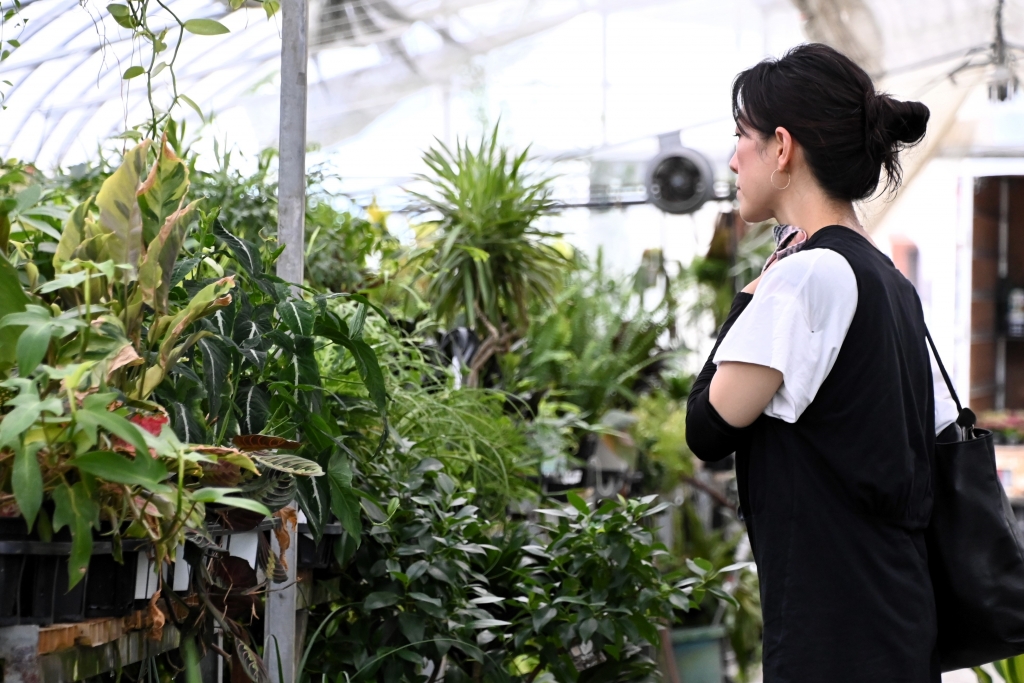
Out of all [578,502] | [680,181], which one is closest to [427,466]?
[578,502]

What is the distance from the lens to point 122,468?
0.82m

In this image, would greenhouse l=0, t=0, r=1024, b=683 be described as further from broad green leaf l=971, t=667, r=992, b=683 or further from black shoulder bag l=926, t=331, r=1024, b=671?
broad green leaf l=971, t=667, r=992, b=683

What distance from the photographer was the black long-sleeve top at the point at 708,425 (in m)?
1.19

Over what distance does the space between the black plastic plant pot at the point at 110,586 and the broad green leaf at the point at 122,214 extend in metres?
0.30

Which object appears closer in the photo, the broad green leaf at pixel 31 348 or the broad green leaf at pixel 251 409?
the broad green leaf at pixel 31 348

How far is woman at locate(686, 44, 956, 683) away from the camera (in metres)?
1.13

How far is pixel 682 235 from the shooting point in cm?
793

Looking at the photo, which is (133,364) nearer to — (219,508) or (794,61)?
(219,508)

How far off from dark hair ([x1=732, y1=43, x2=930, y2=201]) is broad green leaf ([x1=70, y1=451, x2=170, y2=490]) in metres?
0.85

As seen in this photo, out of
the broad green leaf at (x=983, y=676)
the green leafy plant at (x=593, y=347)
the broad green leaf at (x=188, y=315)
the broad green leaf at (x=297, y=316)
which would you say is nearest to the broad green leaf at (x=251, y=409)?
the broad green leaf at (x=297, y=316)

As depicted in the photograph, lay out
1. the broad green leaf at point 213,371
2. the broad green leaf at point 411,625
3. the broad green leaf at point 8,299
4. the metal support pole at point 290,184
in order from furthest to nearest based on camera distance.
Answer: the broad green leaf at point 411,625 < the metal support pole at point 290,184 < the broad green leaf at point 213,371 < the broad green leaf at point 8,299

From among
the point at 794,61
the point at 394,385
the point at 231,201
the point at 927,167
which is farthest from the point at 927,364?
the point at 927,167

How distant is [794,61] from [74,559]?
100 centimetres

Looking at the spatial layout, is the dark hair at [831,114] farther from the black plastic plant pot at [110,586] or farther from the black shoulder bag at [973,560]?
the black plastic plant pot at [110,586]
